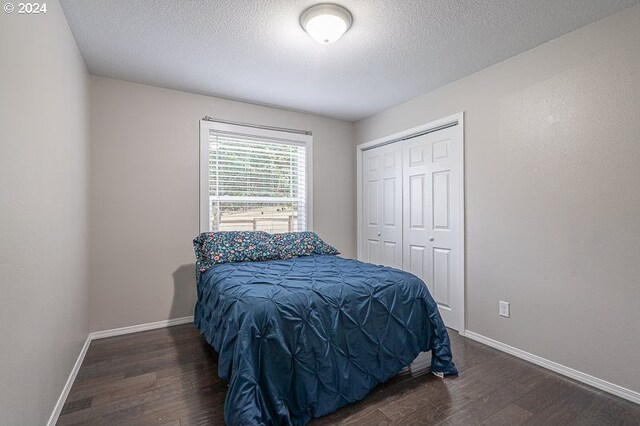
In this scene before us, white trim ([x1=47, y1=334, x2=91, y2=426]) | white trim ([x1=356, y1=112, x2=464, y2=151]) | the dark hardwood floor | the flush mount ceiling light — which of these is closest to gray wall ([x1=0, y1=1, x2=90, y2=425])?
white trim ([x1=47, y1=334, x2=91, y2=426])

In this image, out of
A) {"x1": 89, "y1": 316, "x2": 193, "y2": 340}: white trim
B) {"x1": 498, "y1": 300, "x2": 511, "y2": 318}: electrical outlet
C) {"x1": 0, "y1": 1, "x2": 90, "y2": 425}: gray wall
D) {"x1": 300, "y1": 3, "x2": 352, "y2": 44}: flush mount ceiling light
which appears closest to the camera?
{"x1": 0, "y1": 1, "x2": 90, "y2": 425}: gray wall

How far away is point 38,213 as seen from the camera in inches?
58.0

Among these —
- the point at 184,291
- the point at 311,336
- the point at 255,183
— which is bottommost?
the point at 184,291

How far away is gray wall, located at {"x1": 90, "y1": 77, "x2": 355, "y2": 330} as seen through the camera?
9.30ft

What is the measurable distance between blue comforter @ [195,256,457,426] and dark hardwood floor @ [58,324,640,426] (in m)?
0.13

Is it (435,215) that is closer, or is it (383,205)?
(435,215)

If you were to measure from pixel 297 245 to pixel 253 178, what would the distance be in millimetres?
991

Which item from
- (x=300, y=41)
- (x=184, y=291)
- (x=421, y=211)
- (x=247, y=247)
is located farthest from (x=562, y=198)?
(x=184, y=291)

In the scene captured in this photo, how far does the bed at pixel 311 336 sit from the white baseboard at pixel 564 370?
72 cm

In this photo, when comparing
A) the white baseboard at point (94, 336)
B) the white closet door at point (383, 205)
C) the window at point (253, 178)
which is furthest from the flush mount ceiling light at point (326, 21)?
the white baseboard at point (94, 336)

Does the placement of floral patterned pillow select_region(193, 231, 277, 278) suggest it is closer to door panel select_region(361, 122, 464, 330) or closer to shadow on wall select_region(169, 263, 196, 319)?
shadow on wall select_region(169, 263, 196, 319)

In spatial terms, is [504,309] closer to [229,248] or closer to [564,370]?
[564,370]

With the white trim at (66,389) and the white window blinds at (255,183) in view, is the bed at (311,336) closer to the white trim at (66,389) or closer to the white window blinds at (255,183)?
the white trim at (66,389)

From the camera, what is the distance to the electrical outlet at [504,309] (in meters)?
2.54
